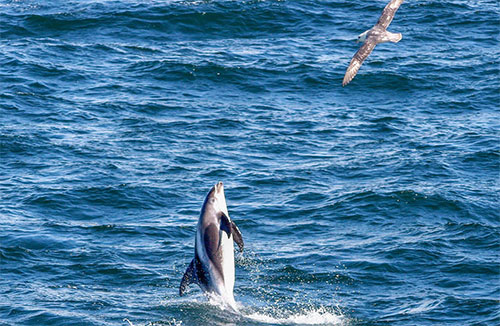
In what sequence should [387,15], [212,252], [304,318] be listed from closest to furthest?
Answer: [212,252]
[304,318]
[387,15]

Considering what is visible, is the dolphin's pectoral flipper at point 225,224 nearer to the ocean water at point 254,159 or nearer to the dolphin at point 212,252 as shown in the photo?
the dolphin at point 212,252

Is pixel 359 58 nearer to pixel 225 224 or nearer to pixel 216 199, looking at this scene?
pixel 216 199

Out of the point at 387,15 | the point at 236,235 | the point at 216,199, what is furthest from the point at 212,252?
the point at 387,15

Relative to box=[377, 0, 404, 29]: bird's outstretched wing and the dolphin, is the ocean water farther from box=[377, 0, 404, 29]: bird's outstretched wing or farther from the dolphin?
box=[377, 0, 404, 29]: bird's outstretched wing

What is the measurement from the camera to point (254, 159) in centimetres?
3183

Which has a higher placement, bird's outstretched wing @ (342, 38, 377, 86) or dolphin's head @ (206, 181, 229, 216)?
bird's outstretched wing @ (342, 38, 377, 86)

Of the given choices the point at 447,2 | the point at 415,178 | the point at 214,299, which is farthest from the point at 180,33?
the point at 214,299


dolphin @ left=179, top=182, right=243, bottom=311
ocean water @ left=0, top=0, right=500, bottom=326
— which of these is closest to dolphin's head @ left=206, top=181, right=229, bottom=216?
dolphin @ left=179, top=182, right=243, bottom=311

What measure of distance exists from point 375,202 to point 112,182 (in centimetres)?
826

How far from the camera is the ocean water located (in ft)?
75.2

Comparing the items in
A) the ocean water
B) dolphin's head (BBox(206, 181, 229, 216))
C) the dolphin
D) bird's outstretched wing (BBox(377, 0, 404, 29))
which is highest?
bird's outstretched wing (BBox(377, 0, 404, 29))

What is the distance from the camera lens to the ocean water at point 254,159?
902 inches

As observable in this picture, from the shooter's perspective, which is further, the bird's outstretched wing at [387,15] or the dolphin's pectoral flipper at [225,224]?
the bird's outstretched wing at [387,15]

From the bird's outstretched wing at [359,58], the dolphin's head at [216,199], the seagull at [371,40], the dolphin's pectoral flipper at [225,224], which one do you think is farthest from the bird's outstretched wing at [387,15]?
the dolphin's pectoral flipper at [225,224]
